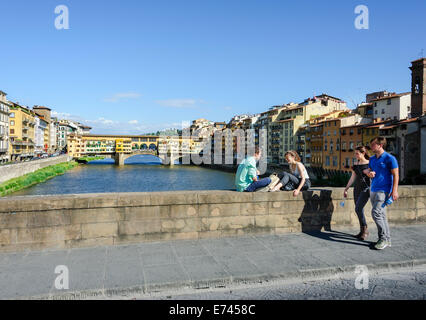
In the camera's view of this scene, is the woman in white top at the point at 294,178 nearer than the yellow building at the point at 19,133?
Yes

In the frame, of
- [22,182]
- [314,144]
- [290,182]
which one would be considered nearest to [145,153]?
[314,144]

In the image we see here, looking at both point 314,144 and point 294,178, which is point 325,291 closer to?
point 294,178

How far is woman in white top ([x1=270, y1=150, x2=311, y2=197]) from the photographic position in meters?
7.04

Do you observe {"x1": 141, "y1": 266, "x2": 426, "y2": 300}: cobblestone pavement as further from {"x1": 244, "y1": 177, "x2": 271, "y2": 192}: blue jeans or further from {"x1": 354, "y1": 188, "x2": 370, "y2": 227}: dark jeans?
{"x1": 244, "y1": 177, "x2": 271, "y2": 192}: blue jeans

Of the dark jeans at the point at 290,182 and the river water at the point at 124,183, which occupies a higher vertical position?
the dark jeans at the point at 290,182

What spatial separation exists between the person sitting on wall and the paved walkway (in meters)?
1.03

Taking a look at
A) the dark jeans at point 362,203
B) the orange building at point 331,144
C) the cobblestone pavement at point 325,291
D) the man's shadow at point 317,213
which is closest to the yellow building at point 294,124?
the orange building at point 331,144

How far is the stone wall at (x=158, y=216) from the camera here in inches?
223

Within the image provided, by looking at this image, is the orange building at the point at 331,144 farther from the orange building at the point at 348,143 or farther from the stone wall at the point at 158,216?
the stone wall at the point at 158,216

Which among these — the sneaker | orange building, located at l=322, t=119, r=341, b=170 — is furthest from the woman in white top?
orange building, located at l=322, t=119, r=341, b=170

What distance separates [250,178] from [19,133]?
90.4 m

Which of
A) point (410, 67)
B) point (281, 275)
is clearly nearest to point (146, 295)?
point (281, 275)

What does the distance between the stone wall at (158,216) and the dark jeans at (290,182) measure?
0.72ft

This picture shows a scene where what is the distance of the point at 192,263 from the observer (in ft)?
16.8
